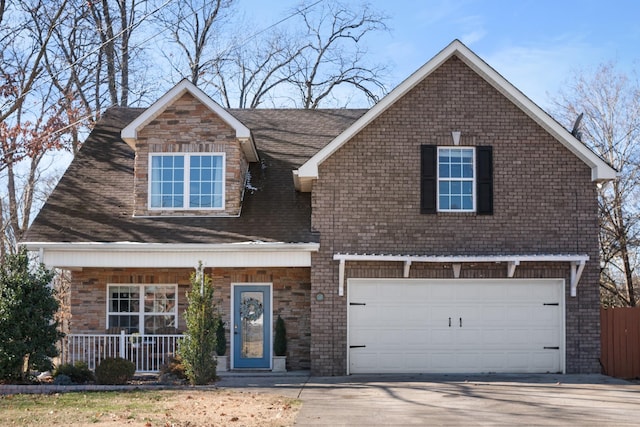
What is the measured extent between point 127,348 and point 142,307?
1.24 m

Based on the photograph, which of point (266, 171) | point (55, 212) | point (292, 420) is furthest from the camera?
point (266, 171)

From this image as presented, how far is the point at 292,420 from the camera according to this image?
1207 centimetres

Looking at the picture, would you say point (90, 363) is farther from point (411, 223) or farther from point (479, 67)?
point (479, 67)

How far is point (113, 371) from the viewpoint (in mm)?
16312

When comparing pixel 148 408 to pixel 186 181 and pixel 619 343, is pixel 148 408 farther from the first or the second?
pixel 619 343

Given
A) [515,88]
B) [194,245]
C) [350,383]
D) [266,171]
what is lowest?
[350,383]

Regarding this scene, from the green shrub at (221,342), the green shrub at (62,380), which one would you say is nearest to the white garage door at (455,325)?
the green shrub at (221,342)

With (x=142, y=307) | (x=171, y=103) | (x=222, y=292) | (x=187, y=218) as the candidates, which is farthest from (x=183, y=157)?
(x=142, y=307)

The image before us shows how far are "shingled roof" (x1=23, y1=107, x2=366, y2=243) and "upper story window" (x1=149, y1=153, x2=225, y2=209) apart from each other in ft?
1.39

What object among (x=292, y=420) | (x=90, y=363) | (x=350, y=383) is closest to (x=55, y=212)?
(x=90, y=363)

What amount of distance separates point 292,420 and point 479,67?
10.0 meters

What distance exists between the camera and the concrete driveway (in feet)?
40.3

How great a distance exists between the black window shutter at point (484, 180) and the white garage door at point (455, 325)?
5.46 feet

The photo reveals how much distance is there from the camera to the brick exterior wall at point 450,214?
60.2 ft
